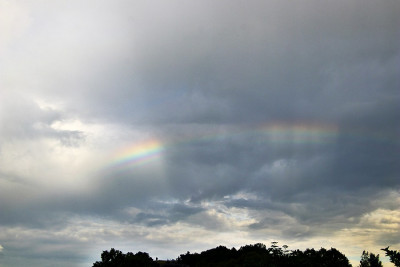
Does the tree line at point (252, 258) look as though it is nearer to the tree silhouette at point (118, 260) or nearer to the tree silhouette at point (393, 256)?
the tree silhouette at point (118, 260)

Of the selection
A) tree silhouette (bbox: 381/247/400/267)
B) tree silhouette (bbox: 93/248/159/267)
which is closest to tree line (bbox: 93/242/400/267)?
tree silhouette (bbox: 93/248/159/267)

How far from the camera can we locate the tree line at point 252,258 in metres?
89.1

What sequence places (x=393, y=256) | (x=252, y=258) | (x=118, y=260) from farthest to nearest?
(x=118, y=260)
(x=252, y=258)
(x=393, y=256)

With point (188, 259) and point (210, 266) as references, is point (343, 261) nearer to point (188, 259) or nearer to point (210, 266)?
point (210, 266)

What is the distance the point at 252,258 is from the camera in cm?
9212

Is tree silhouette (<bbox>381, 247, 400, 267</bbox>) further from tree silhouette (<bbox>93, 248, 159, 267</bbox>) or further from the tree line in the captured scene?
tree silhouette (<bbox>93, 248, 159, 267</bbox>)

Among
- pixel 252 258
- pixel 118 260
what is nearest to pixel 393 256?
pixel 252 258

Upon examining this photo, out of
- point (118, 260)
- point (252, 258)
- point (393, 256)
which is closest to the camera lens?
point (393, 256)

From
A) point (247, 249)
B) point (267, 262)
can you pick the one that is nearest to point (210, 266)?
point (247, 249)

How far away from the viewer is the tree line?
89062 mm

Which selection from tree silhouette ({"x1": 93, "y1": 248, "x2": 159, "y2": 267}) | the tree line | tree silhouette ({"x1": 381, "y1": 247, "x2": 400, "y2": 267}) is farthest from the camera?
tree silhouette ({"x1": 93, "y1": 248, "x2": 159, "y2": 267})

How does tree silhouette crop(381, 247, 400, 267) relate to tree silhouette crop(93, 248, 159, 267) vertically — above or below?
below

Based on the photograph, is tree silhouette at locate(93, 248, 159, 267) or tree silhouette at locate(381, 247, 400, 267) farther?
tree silhouette at locate(93, 248, 159, 267)

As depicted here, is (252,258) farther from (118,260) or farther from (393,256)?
(393,256)
